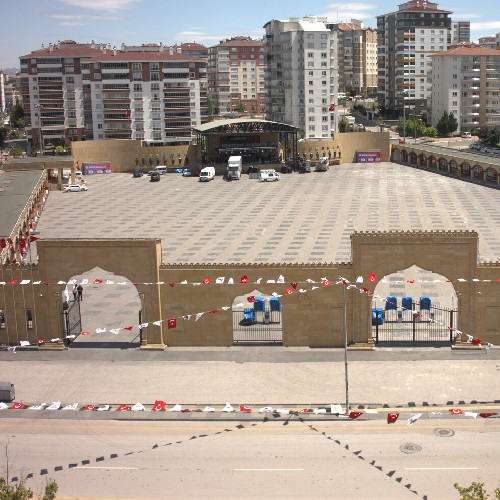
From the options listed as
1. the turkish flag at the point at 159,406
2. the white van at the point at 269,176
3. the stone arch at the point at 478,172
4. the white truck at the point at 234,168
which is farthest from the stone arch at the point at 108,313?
the stone arch at the point at 478,172

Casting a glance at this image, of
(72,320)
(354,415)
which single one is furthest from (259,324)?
(354,415)

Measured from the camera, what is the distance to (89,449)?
2359 cm

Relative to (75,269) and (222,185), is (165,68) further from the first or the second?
(75,269)

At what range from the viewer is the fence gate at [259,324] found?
33406 millimetres

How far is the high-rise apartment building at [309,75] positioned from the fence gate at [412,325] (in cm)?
8695

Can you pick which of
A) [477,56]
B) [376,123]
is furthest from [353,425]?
[376,123]

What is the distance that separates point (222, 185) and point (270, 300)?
176 feet

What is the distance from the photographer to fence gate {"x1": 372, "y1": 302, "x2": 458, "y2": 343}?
3272cm

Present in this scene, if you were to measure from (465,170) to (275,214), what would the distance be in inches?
1231

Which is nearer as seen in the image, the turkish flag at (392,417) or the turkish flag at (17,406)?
the turkish flag at (392,417)

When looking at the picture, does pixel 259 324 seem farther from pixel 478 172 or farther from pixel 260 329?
pixel 478 172

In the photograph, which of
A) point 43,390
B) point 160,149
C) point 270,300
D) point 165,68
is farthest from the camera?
point 165,68

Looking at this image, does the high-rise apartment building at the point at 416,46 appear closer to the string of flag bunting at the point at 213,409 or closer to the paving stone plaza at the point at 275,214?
the paving stone plaza at the point at 275,214

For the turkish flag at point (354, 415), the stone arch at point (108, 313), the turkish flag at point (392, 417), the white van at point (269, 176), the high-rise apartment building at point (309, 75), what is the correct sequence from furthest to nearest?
the high-rise apartment building at point (309, 75) → the white van at point (269, 176) → the stone arch at point (108, 313) → the turkish flag at point (354, 415) → the turkish flag at point (392, 417)
